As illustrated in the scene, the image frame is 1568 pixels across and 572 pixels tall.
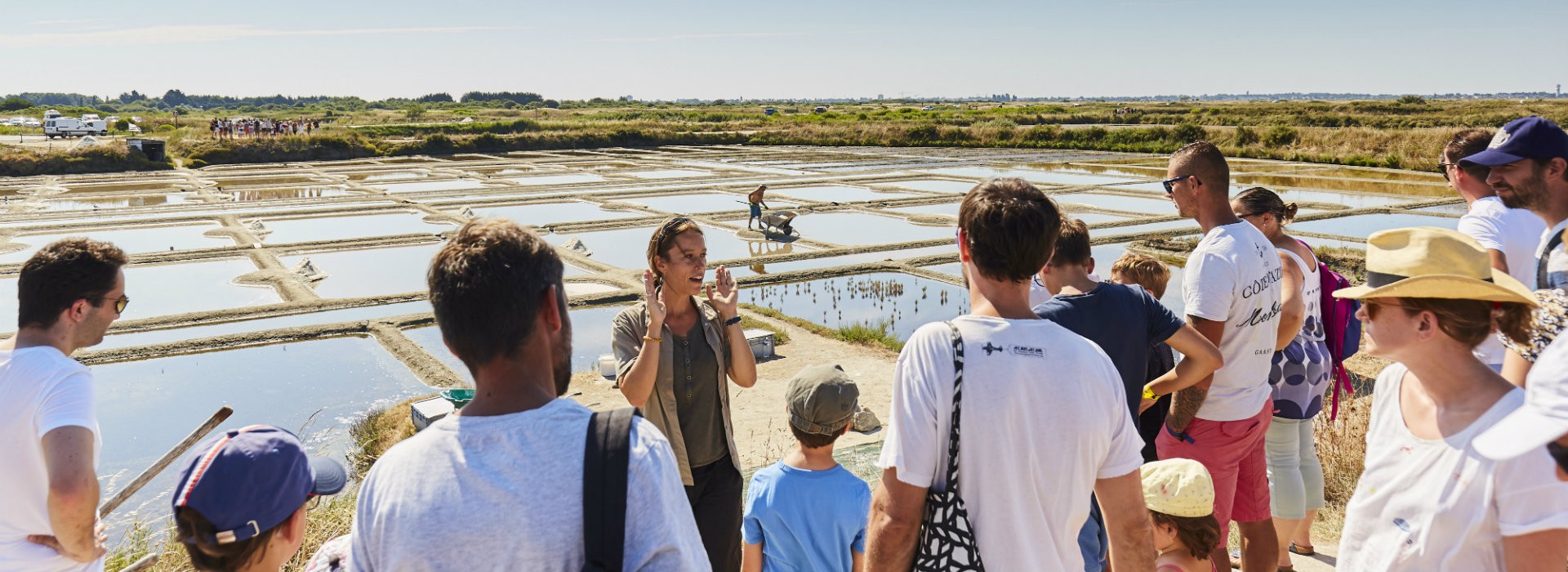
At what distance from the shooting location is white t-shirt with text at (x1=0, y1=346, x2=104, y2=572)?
7.73ft

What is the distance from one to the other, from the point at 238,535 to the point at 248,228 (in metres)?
19.9

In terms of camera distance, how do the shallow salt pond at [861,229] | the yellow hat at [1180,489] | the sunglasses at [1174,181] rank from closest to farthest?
the yellow hat at [1180,489] < the sunglasses at [1174,181] < the shallow salt pond at [861,229]

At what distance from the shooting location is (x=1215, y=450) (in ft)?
11.7

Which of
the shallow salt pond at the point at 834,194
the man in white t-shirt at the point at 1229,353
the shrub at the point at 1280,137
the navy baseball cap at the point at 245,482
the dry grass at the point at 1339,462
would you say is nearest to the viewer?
the navy baseball cap at the point at 245,482

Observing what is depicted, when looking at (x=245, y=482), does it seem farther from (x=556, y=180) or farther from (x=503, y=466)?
(x=556, y=180)

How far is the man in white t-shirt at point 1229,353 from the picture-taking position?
348 cm

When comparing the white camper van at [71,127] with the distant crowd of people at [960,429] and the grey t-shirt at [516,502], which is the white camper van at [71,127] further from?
the grey t-shirt at [516,502]

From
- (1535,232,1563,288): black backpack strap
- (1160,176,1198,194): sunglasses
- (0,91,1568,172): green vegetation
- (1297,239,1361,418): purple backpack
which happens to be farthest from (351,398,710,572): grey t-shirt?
(0,91,1568,172): green vegetation

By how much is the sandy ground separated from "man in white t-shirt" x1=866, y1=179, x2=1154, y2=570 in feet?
12.8

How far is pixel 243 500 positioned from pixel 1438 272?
234 cm

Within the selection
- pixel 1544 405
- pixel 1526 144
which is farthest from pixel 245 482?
pixel 1526 144

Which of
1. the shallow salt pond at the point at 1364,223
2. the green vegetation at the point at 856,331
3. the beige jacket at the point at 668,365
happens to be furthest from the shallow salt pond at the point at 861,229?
the beige jacket at the point at 668,365

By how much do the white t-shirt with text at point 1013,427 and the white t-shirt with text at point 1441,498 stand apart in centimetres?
57

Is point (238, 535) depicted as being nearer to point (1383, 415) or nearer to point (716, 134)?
point (1383, 415)
